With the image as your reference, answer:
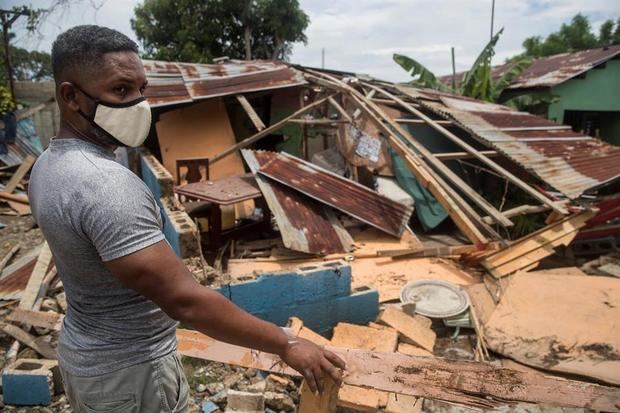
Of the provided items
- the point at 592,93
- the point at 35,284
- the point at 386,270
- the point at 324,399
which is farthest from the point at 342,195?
the point at 592,93

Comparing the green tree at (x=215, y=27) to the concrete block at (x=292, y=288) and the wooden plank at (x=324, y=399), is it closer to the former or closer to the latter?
the concrete block at (x=292, y=288)

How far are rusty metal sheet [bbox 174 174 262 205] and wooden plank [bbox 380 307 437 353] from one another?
8.01 feet

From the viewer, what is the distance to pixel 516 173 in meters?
7.45

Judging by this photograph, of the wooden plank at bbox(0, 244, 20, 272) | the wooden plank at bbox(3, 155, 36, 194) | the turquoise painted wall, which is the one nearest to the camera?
the wooden plank at bbox(0, 244, 20, 272)

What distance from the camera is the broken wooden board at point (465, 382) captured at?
140 centimetres

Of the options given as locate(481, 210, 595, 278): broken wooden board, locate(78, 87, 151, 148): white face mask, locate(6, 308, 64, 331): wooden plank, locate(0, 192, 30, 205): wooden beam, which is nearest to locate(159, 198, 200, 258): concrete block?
locate(6, 308, 64, 331): wooden plank

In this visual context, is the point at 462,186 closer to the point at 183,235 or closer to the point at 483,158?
the point at 483,158

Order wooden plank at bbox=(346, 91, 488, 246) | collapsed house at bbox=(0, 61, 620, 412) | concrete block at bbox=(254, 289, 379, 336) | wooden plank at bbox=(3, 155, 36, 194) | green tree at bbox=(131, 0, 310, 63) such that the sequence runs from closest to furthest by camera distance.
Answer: collapsed house at bbox=(0, 61, 620, 412) < concrete block at bbox=(254, 289, 379, 336) < wooden plank at bbox=(346, 91, 488, 246) < wooden plank at bbox=(3, 155, 36, 194) < green tree at bbox=(131, 0, 310, 63)

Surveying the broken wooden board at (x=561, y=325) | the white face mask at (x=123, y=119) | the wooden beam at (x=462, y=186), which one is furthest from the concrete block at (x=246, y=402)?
the wooden beam at (x=462, y=186)

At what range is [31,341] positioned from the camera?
12.0 ft

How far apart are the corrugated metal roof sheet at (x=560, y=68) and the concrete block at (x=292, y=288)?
10.9m

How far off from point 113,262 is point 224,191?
4.59 metres

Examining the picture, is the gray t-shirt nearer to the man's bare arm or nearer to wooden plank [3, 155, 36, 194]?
the man's bare arm

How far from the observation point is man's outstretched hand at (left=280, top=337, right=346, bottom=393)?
1.28m
